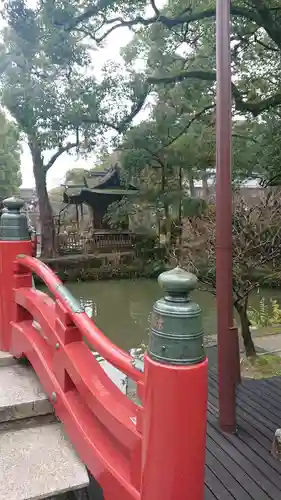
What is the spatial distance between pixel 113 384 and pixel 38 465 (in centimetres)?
36

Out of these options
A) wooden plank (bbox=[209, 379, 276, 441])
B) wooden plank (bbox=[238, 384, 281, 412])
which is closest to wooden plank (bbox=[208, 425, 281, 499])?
wooden plank (bbox=[209, 379, 276, 441])

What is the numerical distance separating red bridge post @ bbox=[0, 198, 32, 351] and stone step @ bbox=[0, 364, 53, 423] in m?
0.36

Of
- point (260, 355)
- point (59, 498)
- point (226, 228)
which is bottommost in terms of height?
point (260, 355)

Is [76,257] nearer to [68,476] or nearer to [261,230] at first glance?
[261,230]

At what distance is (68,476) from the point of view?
141cm

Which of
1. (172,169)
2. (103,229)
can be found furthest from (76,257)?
(172,169)

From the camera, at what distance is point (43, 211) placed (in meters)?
14.3

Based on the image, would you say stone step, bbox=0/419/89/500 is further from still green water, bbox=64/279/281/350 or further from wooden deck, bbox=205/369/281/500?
still green water, bbox=64/279/281/350

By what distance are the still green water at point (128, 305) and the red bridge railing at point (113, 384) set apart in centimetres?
444

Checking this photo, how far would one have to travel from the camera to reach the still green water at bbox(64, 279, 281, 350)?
734 centimetres

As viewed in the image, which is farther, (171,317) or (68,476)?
(68,476)

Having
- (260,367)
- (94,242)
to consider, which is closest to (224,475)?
(260,367)

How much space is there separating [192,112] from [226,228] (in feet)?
29.2

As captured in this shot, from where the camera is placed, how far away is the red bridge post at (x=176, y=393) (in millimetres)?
991
